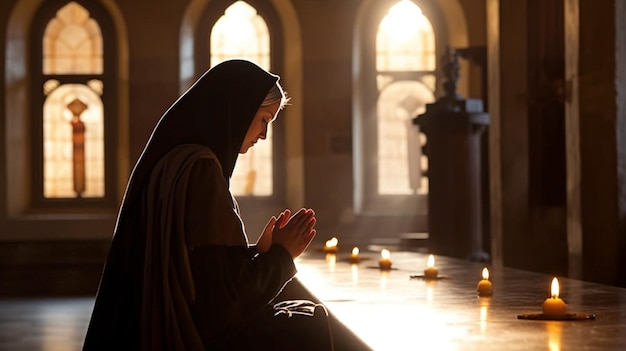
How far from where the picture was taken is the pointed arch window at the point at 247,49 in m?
13.8

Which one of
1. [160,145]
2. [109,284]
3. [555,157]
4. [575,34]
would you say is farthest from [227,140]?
[555,157]

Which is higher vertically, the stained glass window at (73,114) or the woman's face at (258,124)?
the stained glass window at (73,114)

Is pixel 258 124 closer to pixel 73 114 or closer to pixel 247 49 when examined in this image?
pixel 247 49

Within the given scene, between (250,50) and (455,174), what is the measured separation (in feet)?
16.1

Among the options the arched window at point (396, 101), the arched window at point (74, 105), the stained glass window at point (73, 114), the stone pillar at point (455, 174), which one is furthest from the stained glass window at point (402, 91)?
the stone pillar at point (455, 174)

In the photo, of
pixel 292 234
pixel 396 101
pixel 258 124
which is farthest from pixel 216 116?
pixel 396 101

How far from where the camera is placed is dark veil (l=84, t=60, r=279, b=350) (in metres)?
3.43

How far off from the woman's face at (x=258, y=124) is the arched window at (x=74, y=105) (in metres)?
10.2

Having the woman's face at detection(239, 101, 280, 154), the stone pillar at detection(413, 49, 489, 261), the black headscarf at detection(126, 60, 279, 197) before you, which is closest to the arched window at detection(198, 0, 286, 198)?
the stone pillar at detection(413, 49, 489, 261)

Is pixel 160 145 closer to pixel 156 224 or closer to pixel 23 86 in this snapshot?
pixel 156 224

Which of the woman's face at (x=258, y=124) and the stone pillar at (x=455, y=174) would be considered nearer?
the woman's face at (x=258, y=124)

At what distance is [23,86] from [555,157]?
6800 mm

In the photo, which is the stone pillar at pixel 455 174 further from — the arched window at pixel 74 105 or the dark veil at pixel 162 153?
the dark veil at pixel 162 153

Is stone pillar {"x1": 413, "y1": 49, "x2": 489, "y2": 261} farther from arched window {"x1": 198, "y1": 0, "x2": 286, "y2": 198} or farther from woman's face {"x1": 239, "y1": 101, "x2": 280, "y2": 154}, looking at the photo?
woman's face {"x1": 239, "y1": 101, "x2": 280, "y2": 154}
